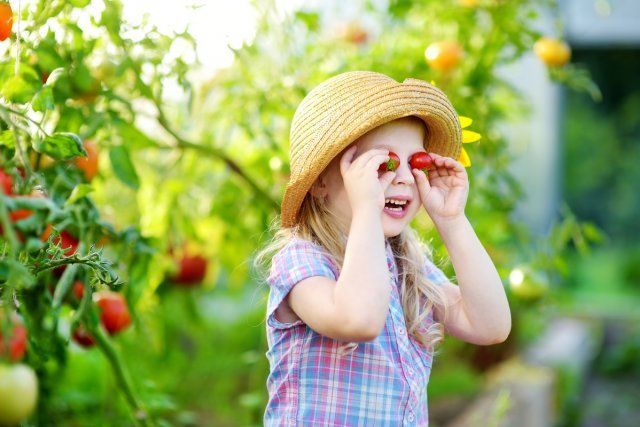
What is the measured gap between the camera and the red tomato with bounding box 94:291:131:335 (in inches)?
63.1

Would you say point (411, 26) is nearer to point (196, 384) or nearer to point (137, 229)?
point (137, 229)

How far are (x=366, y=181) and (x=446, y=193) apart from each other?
189 millimetres

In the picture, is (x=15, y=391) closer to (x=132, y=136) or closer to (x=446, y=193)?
(x=446, y=193)

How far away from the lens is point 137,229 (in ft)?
4.50

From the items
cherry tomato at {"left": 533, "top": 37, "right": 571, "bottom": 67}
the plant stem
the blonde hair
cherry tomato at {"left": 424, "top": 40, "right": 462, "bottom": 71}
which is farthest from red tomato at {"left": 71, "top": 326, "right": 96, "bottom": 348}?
cherry tomato at {"left": 533, "top": 37, "right": 571, "bottom": 67}

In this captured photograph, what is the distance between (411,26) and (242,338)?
4.75 feet

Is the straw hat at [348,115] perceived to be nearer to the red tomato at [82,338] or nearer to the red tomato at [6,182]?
the red tomato at [6,182]

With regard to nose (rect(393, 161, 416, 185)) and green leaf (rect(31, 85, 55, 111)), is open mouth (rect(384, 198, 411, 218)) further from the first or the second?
green leaf (rect(31, 85, 55, 111))

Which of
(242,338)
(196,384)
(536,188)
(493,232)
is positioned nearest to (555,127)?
(536,188)

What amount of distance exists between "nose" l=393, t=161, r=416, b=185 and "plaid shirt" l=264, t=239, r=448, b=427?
13 cm

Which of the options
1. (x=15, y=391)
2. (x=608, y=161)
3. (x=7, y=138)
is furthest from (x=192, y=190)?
(x=608, y=161)

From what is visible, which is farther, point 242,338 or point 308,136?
point 242,338

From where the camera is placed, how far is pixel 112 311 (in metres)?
1.60

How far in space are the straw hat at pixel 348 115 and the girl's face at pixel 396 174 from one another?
3 centimetres
